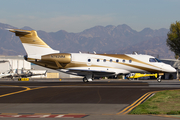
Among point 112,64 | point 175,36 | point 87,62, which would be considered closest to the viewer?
point 112,64

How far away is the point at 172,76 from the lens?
83812 mm

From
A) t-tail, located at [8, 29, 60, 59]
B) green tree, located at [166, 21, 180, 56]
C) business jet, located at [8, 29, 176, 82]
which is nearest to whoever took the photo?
business jet, located at [8, 29, 176, 82]

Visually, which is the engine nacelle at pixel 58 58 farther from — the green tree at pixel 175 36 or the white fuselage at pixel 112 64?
the green tree at pixel 175 36

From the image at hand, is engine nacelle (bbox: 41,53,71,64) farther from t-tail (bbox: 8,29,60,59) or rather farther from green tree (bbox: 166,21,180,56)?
green tree (bbox: 166,21,180,56)

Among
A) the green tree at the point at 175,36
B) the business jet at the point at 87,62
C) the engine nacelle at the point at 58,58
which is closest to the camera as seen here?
the engine nacelle at the point at 58,58

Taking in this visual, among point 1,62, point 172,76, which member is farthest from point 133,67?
point 1,62

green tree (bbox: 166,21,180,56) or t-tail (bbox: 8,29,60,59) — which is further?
green tree (bbox: 166,21,180,56)

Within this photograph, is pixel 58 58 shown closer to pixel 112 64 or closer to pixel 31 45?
pixel 31 45

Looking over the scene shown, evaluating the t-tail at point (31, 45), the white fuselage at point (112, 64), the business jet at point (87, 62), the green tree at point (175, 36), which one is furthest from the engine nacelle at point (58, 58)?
the green tree at point (175, 36)

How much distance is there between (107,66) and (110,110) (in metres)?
28.4

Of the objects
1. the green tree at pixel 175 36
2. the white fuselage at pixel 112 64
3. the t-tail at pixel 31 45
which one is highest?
the green tree at pixel 175 36

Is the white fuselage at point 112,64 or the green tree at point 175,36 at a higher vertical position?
the green tree at point 175,36

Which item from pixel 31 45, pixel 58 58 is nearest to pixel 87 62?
pixel 58 58

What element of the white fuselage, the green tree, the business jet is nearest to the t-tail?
the business jet
